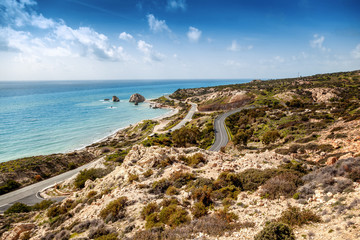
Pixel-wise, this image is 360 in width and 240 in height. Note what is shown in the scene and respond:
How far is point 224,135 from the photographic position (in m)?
54.2

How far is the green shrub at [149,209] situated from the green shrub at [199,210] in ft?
10.3

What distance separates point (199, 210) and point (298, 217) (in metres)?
6.00

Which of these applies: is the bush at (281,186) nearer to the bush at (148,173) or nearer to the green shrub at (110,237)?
the green shrub at (110,237)

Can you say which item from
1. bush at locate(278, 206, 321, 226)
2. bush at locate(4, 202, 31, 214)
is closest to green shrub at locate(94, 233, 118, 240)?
bush at locate(278, 206, 321, 226)

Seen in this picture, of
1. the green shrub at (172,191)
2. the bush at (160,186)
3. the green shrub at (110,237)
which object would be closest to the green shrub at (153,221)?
the green shrub at (110,237)

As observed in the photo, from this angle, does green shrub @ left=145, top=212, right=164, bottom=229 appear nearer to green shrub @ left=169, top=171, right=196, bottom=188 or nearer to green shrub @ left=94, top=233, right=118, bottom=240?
green shrub @ left=94, top=233, right=118, bottom=240

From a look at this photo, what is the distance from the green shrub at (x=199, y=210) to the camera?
1167cm

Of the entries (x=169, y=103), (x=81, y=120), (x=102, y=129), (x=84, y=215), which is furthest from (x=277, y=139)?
(x=169, y=103)

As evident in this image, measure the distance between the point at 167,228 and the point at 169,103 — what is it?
159 metres

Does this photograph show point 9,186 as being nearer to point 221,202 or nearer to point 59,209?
point 59,209

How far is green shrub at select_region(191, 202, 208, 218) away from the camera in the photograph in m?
11.7

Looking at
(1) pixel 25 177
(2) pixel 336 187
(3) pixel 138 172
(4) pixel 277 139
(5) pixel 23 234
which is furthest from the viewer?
(1) pixel 25 177

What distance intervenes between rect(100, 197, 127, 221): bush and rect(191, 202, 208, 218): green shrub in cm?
604

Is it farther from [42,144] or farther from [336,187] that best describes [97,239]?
[42,144]
